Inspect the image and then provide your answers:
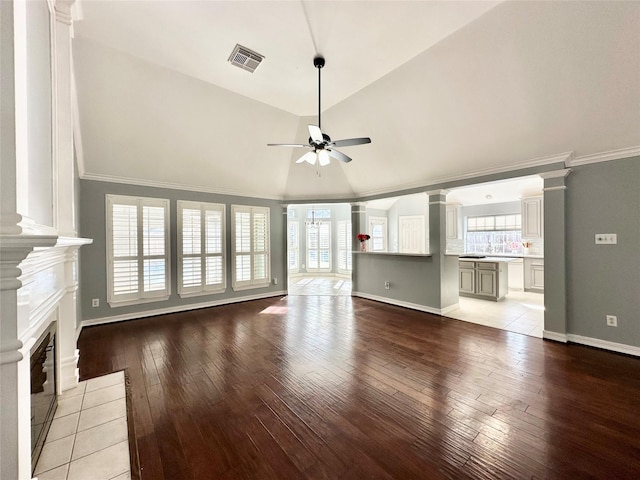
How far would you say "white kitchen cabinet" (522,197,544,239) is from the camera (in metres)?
6.48

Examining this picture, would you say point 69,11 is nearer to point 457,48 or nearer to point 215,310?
point 457,48

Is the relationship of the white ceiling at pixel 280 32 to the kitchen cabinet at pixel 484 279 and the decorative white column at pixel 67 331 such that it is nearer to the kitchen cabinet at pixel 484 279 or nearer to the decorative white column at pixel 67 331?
the decorative white column at pixel 67 331

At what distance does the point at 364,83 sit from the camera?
3.69 meters

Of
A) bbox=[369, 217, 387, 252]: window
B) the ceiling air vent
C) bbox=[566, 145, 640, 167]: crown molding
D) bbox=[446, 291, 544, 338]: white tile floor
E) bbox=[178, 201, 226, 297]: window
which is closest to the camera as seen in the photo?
the ceiling air vent

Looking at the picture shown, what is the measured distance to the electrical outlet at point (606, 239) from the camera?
3.26 m

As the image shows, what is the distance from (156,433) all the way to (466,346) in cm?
350

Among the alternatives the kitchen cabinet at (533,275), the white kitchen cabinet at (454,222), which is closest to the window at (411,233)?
the white kitchen cabinet at (454,222)

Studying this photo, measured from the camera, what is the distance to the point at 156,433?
1957mm

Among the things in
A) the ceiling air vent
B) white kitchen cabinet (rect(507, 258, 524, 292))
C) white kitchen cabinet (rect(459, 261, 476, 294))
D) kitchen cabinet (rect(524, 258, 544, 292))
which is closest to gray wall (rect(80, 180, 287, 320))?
the ceiling air vent

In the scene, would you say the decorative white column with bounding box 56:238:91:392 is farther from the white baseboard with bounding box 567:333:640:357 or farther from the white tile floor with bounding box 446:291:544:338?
the white baseboard with bounding box 567:333:640:357

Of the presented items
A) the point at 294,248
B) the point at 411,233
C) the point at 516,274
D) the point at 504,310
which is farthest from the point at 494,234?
the point at 294,248

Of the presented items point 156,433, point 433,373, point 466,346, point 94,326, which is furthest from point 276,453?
point 94,326

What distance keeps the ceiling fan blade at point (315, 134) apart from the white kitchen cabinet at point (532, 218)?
21.4 ft

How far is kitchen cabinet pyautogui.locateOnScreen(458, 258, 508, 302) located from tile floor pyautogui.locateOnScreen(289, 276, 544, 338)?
0.53ft
